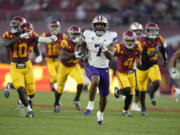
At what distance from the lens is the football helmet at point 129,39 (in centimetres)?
1248

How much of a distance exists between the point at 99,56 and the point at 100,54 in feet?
0.17

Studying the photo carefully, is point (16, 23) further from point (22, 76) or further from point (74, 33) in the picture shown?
point (74, 33)

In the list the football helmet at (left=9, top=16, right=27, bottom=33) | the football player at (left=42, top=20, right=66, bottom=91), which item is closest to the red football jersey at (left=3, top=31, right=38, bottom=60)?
the football helmet at (left=9, top=16, right=27, bottom=33)

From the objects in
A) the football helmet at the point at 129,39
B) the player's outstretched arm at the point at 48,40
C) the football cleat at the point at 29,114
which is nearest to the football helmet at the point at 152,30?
the football helmet at the point at 129,39

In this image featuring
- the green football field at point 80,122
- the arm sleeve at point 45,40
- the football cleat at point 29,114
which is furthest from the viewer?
the football cleat at point 29,114

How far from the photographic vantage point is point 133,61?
509 inches

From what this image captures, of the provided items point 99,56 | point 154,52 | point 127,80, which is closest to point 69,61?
point 127,80

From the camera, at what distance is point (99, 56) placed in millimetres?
10555

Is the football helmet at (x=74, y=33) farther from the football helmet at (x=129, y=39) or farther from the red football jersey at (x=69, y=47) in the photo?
the football helmet at (x=129, y=39)

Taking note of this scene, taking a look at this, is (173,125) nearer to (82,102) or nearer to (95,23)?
(95,23)

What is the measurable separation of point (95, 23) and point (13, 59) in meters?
2.16

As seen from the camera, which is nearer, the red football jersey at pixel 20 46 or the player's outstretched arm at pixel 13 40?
the player's outstretched arm at pixel 13 40

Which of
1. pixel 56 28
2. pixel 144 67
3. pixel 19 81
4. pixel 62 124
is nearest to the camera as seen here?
pixel 62 124

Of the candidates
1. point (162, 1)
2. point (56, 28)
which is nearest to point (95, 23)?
point (56, 28)
